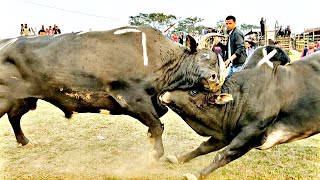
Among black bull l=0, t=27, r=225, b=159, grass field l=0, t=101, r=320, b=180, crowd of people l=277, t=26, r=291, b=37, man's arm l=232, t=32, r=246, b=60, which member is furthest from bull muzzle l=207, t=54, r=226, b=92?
crowd of people l=277, t=26, r=291, b=37

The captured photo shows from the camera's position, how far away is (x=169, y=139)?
21.2 ft

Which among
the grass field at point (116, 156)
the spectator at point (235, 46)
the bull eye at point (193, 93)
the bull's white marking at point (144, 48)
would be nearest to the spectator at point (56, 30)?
the grass field at point (116, 156)

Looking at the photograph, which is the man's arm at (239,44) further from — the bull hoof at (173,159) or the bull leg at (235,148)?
the bull leg at (235,148)

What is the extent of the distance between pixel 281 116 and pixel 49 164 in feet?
9.52

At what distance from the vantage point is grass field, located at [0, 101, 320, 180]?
475 cm

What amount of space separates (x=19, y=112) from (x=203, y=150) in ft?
8.65

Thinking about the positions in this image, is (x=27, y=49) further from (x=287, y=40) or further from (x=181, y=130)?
(x=287, y=40)

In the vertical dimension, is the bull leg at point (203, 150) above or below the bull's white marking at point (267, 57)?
below

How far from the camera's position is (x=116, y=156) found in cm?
555

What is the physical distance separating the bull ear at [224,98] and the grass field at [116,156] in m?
0.87

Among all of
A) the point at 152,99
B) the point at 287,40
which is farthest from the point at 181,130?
the point at 287,40

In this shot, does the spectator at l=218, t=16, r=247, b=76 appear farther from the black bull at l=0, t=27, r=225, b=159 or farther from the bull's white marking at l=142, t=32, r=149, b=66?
the bull's white marking at l=142, t=32, r=149, b=66

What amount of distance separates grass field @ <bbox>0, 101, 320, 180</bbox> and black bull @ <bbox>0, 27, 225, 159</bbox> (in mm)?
505

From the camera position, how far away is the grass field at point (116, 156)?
4.75 metres
